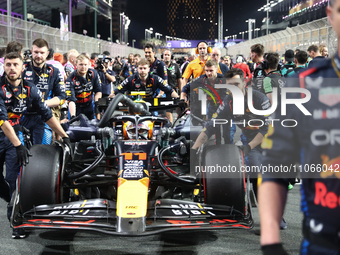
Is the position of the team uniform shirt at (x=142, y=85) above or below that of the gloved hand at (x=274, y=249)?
above

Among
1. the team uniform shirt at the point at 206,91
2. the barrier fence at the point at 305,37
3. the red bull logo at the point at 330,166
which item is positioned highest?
the barrier fence at the point at 305,37

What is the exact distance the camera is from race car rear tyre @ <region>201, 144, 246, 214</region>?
3.68 metres

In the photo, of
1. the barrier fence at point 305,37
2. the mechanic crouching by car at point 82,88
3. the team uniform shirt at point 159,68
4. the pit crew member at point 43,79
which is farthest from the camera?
the barrier fence at point 305,37

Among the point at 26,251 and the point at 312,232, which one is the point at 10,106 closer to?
the point at 26,251

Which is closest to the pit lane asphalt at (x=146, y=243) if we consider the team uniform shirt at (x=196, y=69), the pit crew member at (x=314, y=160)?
the pit crew member at (x=314, y=160)

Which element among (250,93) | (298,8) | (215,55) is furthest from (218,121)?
(298,8)

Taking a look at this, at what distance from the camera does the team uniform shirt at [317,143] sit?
1.35 m

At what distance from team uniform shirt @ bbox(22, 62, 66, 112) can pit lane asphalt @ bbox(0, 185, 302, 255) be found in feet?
6.58

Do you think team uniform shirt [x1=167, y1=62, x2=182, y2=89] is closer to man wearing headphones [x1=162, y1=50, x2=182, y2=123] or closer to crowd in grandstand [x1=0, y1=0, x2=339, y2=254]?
man wearing headphones [x1=162, y1=50, x2=182, y2=123]

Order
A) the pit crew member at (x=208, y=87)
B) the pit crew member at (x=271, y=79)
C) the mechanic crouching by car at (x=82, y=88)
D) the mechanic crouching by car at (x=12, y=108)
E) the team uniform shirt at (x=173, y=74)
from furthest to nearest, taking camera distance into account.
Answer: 1. the team uniform shirt at (x=173, y=74)
2. the mechanic crouching by car at (x=82, y=88)
3. the pit crew member at (x=208, y=87)
4. the pit crew member at (x=271, y=79)
5. the mechanic crouching by car at (x=12, y=108)

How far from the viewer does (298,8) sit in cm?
6366

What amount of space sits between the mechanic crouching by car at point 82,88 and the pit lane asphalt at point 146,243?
3.12 m

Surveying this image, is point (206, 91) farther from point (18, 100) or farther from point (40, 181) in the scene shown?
point (40, 181)

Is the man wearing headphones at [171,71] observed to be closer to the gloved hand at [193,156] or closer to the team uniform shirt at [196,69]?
the team uniform shirt at [196,69]
